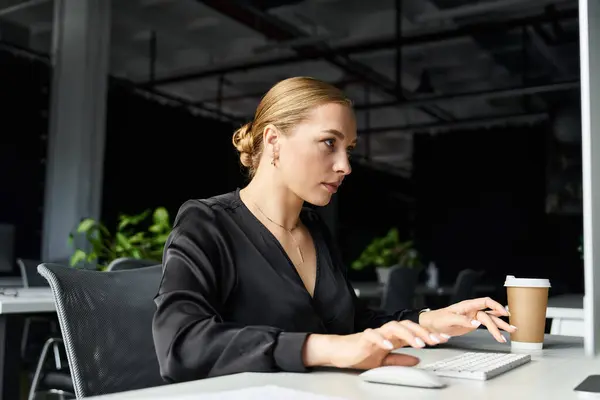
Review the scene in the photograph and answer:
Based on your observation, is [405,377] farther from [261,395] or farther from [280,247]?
[280,247]

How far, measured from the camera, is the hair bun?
1.53 metres

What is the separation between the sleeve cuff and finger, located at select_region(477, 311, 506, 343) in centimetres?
45

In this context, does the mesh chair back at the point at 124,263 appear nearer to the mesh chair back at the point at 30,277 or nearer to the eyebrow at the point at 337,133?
the mesh chair back at the point at 30,277

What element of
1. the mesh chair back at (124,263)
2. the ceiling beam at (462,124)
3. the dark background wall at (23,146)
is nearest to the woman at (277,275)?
the mesh chair back at (124,263)

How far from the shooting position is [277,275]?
1.32 metres

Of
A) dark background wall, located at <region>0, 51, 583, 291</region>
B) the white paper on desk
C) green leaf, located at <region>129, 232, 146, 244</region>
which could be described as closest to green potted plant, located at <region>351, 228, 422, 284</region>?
dark background wall, located at <region>0, 51, 583, 291</region>

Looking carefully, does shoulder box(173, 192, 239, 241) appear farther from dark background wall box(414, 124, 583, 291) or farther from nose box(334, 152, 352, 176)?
dark background wall box(414, 124, 583, 291)

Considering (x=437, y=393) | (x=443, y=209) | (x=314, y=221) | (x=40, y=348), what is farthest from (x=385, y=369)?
(x=443, y=209)

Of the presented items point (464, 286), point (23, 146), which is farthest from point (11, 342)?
point (464, 286)

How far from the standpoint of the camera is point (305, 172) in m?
1.35

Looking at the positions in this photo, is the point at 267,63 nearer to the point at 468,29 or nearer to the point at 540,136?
the point at 468,29

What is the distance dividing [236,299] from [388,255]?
5.75m

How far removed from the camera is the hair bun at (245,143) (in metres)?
1.53

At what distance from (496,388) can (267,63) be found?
626cm
